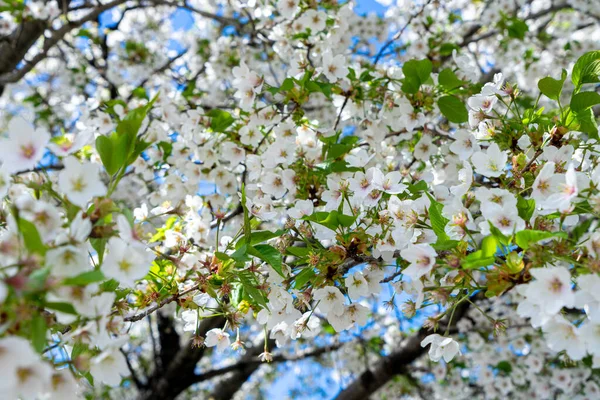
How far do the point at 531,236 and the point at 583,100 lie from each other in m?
0.76

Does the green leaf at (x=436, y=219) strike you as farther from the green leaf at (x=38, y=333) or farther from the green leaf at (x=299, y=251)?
the green leaf at (x=38, y=333)

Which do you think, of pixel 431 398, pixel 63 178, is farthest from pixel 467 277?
pixel 431 398

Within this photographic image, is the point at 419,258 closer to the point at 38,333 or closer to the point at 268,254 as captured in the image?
the point at 268,254

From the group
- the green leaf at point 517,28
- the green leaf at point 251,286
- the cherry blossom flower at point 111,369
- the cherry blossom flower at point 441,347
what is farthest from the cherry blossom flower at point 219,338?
the green leaf at point 517,28

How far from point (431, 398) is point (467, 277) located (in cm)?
517

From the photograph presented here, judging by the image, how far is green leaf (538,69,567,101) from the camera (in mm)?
1849

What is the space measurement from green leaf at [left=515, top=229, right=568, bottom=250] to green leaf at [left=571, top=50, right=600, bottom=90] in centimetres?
85

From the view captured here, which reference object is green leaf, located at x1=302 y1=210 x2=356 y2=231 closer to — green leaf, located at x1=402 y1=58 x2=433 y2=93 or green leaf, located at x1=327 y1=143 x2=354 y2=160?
green leaf, located at x1=327 y1=143 x2=354 y2=160

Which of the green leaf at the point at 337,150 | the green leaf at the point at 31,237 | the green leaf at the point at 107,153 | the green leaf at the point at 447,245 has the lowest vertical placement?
the green leaf at the point at 447,245

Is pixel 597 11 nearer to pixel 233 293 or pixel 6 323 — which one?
pixel 233 293

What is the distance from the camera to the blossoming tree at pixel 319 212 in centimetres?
125

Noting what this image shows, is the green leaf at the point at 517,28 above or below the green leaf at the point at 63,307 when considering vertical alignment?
above

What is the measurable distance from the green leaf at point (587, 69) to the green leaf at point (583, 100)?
0.12 metres

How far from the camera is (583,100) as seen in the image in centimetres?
178
